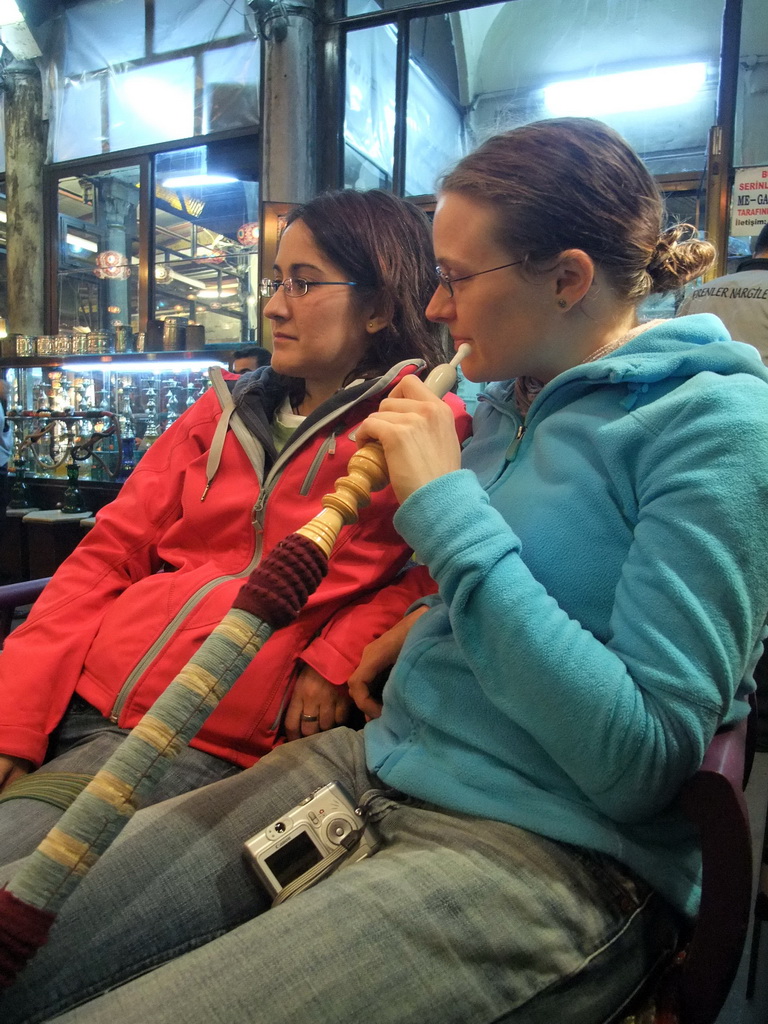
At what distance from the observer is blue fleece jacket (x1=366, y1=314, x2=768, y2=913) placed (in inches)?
29.5

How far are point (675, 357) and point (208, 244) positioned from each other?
19.2 feet

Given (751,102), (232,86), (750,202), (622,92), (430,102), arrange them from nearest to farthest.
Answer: (750,202)
(751,102)
(622,92)
(232,86)
(430,102)

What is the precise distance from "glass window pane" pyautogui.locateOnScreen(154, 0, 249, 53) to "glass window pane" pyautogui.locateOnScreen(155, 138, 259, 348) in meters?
0.79

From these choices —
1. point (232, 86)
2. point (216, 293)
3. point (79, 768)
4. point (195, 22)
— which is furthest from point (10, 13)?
point (79, 768)

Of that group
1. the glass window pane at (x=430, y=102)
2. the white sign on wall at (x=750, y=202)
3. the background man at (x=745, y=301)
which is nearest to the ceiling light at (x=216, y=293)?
the glass window pane at (x=430, y=102)

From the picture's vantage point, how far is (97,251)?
6.41 m

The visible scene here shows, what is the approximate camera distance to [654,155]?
512cm

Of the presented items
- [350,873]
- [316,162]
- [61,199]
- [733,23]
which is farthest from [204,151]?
[350,873]

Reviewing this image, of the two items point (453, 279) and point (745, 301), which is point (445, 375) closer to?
point (453, 279)

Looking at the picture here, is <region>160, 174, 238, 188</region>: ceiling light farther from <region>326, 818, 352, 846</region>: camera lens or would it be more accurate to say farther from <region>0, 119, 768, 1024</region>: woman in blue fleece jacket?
<region>326, 818, 352, 846</region>: camera lens

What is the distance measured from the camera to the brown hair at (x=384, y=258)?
4.80ft

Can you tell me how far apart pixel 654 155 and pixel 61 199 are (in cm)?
491

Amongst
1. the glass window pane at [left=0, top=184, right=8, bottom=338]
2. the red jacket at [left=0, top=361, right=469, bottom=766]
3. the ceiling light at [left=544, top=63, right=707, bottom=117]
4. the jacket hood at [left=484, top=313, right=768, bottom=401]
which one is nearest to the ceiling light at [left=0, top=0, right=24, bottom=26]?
the glass window pane at [left=0, top=184, right=8, bottom=338]

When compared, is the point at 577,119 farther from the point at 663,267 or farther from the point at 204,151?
the point at 204,151
